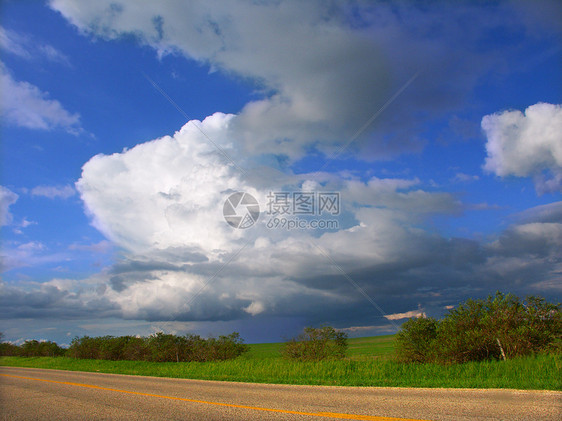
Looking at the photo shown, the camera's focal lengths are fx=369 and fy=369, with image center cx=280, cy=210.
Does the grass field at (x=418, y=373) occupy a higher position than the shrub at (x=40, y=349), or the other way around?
the grass field at (x=418, y=373)

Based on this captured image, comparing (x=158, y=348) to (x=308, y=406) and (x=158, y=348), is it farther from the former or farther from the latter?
(x=308, y=406)

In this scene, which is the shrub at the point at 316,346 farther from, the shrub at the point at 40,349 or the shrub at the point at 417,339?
the shrub at the point at 40,349

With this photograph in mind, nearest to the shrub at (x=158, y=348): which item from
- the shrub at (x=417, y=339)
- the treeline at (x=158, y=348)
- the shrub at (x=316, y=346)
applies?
the treeline at (x=158, y=348)

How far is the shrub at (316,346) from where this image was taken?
23688 millimetres

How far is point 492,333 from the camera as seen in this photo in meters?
14.9

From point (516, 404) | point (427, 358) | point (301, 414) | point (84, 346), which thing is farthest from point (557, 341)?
point (84, 346)

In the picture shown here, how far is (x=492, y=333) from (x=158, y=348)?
32794 millimetres

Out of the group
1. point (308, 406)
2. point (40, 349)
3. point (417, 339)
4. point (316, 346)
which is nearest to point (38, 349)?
point (40, 349)

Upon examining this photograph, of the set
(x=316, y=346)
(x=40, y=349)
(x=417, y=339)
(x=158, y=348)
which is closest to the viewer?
(x=417, y=339)

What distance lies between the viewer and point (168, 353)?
123 feet

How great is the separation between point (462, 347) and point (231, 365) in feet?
43.9

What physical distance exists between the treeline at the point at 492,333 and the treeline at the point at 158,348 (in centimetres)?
2012

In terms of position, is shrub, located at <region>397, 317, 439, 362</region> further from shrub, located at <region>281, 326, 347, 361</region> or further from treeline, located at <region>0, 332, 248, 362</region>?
treeline, located at <region>0, 332, 248, 362</region>

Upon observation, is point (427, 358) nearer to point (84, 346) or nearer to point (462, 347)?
point (462, 347)
